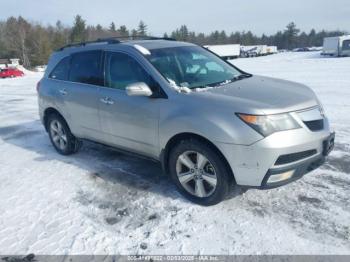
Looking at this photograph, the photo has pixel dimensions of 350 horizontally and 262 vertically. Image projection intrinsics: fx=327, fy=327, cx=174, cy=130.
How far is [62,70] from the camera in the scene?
555cm

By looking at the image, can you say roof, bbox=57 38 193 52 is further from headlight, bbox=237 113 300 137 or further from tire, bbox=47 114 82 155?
headlight, bbox=237 113 300 137

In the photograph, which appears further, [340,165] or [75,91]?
[75,91]

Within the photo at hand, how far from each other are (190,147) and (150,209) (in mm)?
872

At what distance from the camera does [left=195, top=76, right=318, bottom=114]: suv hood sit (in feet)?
10.7

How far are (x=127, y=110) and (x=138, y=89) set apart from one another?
51cm

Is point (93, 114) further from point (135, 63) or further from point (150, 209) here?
point (150, 209)

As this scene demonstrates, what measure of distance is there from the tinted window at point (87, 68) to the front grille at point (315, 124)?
2808 millimetres

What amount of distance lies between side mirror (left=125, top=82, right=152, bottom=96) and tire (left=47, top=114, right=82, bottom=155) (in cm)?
227

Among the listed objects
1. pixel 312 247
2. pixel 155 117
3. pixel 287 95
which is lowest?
pixel 312 247

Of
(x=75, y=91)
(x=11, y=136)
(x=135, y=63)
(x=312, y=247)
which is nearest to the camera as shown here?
(x=312, y=247)

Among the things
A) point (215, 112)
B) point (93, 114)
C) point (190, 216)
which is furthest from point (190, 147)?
point (93, 114)

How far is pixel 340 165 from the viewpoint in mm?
4641

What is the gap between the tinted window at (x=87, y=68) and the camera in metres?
4.76

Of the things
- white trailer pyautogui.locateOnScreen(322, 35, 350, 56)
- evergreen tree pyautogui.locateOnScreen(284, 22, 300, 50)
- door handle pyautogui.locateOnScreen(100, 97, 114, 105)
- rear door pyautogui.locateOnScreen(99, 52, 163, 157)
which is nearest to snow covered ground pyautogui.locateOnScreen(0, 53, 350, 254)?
rear door pyautogui.locateOnScreen(99, 52, 163, 157)
